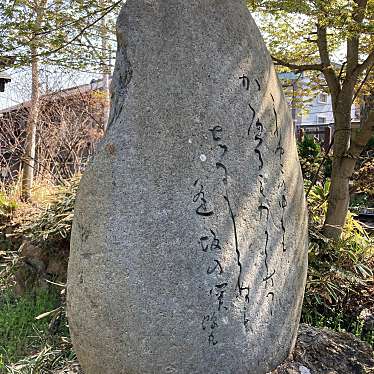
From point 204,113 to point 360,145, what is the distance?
9.30ft

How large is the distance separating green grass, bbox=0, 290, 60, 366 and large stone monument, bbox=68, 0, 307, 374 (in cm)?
194

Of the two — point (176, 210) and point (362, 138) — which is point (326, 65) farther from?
point (176, 210)

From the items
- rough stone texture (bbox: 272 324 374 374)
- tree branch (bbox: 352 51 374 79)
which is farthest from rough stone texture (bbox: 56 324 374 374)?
tree branch (bbox: 352 51 374 79)

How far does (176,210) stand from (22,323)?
10.3ft

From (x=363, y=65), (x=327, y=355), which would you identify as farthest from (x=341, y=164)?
(x=327, y=355)

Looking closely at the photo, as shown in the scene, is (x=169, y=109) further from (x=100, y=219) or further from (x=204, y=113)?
(x=100, y=219)

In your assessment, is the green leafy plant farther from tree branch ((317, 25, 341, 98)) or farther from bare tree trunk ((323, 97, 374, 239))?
tree branch ((317, 25, 341, 98))

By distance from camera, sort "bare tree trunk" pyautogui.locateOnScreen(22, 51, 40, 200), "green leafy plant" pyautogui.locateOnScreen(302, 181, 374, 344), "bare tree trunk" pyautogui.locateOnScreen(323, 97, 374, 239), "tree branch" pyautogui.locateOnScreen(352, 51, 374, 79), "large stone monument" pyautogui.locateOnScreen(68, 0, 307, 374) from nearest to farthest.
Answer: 1. "large stone monument" pyautogui.locateOnScreen(68, 0, 307, 374)
2. "green leafy plant" pyautogui.locateOnScreen(302, 181, 374, 344)
3. "tree branch" pyautogui.locateOnScreen(352, 51, 374, 79)
4. "bare tree trunk" pyautogui.locateOnScreen(323, 97, 374, 239)
5. "bare tree trunk" pyautogui.locateOnScreen(22, 51, 40, 200)

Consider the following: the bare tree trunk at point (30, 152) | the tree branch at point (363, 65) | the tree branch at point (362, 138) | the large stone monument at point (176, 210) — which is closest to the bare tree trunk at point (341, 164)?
the tree branch at point (362, 138)

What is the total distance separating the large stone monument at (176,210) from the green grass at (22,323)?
1.94 m

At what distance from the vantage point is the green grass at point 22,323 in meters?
3.67

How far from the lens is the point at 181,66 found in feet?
5.63

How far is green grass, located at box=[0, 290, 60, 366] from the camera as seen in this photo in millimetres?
3672

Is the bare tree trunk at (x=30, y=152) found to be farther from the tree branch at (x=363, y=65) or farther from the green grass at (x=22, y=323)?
the tree branch at (x=363, y=65)
